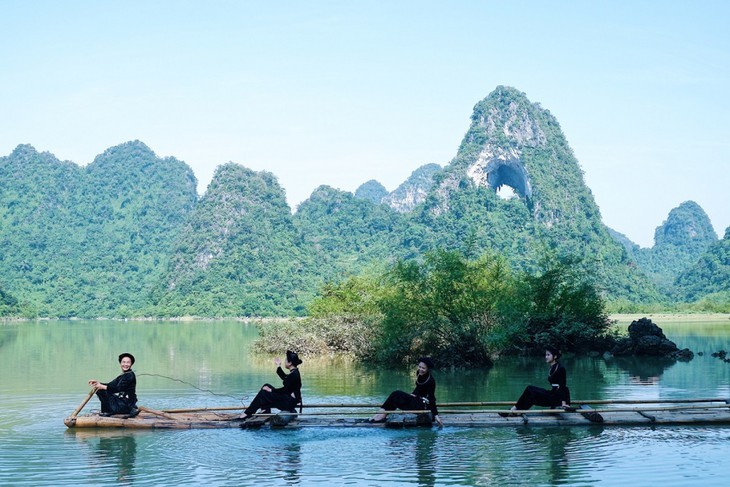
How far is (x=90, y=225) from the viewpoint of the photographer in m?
124

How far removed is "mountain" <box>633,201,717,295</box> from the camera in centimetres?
12912

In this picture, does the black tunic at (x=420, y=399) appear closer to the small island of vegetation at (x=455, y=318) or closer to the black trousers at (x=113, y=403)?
the black trousers at (x=113, y=403)

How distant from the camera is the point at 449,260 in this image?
82.5ft

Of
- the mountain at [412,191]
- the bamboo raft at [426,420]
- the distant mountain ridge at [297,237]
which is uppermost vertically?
the mountain at [412,191]

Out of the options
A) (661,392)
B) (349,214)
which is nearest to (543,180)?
(349,214)

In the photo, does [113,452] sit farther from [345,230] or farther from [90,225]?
[90,225]

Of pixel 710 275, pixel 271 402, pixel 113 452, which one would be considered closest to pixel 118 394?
pixel 113 452

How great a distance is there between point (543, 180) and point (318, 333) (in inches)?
2767

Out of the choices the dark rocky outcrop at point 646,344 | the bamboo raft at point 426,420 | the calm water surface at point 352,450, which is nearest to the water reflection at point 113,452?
the calm water surface at point 352,450

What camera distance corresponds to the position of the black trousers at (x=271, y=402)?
13.0m

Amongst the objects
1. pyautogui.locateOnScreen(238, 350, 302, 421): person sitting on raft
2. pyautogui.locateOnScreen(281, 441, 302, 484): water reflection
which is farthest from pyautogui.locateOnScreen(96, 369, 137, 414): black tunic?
pyautogui.locateOnScreen(281, 441, 302, 484): water reflection

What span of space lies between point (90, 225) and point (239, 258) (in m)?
38.5

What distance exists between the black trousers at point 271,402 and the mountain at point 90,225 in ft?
266

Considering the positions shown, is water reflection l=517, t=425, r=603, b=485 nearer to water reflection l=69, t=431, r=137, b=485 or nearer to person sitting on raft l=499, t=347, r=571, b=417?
person sitting on raft l=499, t=347, r=571, b=417
